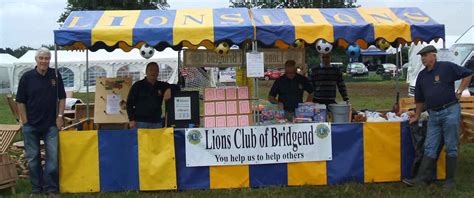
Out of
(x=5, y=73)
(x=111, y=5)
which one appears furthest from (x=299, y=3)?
(x=5, y=73)

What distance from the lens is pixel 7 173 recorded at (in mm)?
5883

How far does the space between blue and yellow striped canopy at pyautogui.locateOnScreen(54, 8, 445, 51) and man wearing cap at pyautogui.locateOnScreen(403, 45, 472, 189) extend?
50 cm

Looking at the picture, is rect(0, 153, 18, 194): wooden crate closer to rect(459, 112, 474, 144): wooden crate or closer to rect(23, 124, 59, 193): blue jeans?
rect(23, 124, 59, 193): blue jeans

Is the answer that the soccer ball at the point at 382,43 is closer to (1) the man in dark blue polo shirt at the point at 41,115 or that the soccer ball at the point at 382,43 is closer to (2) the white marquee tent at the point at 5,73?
(1) the man in dark blue polo shirt at the point at 41,115

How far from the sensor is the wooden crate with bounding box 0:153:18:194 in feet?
19.1

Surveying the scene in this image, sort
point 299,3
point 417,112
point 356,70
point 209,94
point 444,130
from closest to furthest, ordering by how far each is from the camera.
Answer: point 444,130 < point 417,112 < point 209,94 < point 299,3 < point 356,70

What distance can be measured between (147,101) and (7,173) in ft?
5.94

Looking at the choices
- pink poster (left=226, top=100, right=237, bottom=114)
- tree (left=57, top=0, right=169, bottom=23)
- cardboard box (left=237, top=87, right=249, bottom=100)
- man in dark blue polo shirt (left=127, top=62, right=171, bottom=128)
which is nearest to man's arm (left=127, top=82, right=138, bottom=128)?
man in dark blue polo shirt (left=127, top=62, right=171, bottom=128)

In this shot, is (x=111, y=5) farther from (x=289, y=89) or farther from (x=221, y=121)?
(x=221, y=121)

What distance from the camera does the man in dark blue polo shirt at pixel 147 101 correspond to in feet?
20.4

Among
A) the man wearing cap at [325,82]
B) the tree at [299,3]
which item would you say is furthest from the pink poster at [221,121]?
the tree at [299,3]

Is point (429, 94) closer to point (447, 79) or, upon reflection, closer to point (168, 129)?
point (447, 79)

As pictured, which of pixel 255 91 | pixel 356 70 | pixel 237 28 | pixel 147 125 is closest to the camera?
pixel 237 28

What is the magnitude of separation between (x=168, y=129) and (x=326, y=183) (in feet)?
6.41
